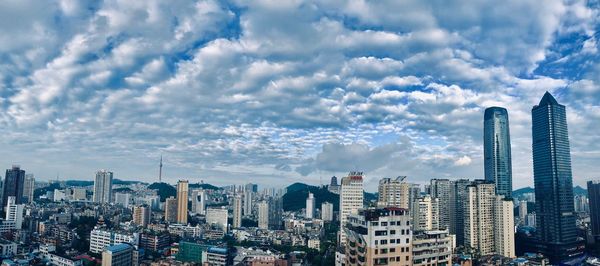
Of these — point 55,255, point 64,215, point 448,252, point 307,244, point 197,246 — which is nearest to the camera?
point 448,252

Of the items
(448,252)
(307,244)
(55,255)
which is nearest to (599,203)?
(307,244)

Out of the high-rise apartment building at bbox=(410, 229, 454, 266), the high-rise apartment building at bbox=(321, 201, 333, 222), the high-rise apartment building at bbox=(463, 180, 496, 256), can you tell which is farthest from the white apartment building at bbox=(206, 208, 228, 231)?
the high-rise apartment building at bbox=(410, 229, 454, 266)

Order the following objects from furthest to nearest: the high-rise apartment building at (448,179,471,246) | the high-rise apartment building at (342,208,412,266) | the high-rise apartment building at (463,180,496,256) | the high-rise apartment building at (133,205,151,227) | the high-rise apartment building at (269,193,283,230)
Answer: the high-rise apartment building at (269,193,283,230) < the high-rise apartment building at (133,205,151,227) < the high-rise apartment building at (448,179,471,246) < the high-rise apartment building at (463,180,496,256) < the high-rise apartment building at (342,208,412,266)

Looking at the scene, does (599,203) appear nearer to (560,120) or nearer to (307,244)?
(560,120)

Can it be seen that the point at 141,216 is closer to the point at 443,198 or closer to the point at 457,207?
the point at 443,198

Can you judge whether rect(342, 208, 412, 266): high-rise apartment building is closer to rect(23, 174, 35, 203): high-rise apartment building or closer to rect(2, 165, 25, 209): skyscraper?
rect(2, 165, 25, 209): skyscraper

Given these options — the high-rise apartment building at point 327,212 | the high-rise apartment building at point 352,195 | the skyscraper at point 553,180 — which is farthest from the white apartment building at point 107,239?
the skyscraper at point 553,180

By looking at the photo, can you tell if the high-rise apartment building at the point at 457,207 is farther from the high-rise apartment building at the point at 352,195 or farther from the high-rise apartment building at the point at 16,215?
the high-rise apartment building at the point at 16,215

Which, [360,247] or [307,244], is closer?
[360,247]
